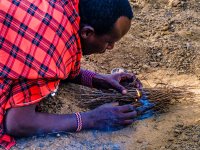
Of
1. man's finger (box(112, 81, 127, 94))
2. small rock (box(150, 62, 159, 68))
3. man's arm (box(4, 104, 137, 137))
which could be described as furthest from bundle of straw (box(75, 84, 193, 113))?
small rock (box(150, 62, 159, 68))

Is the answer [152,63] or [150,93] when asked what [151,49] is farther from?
[150,93]

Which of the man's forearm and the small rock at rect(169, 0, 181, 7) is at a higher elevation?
the small rock at rect(169, 0, 181, 7)

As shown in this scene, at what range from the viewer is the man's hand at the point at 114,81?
9.49 feet

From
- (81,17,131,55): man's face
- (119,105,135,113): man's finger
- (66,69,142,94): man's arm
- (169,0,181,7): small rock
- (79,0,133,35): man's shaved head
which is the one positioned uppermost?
(169,0,181,7): small rock

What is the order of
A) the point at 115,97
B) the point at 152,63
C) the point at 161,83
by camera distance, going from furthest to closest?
the point at 152,63 → the point at 161,83 → the point at 115,97

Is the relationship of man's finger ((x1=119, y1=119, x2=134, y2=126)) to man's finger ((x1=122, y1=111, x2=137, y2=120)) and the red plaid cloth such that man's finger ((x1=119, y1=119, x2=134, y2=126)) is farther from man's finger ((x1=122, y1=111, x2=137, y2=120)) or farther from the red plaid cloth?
the red plaid cloth

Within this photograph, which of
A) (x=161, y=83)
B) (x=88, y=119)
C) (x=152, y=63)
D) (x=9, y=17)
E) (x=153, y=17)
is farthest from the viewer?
(x=153, y=17)

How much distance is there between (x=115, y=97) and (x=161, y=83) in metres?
0.45

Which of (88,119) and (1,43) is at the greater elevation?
(1,43)

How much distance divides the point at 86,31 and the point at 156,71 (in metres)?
1.34

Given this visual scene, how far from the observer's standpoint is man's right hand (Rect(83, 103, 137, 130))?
2.54m

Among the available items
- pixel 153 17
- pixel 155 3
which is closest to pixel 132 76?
pixel 153 17

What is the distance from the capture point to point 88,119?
8.32ft

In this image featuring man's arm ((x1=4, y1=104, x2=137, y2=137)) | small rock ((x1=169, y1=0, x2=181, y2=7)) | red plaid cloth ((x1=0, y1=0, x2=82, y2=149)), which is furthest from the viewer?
small rock ((x1=169, y1=0, x2=181, y2=7))
